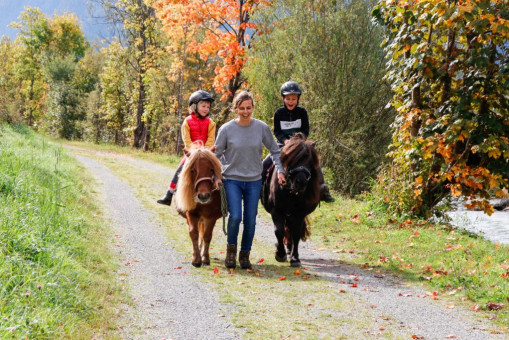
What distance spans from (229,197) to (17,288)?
9.38ft

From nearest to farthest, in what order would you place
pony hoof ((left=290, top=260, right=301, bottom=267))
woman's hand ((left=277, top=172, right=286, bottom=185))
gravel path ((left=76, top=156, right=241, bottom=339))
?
gravel path ((left=76, top=156, right=241, bottom=339))
woman's hand ((left=277, top=172, right=286, bottom=185))
pony hoof ((left=290, top=260, right=301, bottom=267))

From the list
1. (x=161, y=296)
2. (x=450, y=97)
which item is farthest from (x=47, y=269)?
(x=450, y=97)

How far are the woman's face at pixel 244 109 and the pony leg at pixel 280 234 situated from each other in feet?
4.88

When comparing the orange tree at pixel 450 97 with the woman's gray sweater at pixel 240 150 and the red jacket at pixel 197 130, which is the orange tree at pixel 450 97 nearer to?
the woman's gray sweater at pixel 240 150

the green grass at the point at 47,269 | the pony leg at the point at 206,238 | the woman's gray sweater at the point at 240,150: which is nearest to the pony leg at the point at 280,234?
the woman's gray sweater at the point at 240,150

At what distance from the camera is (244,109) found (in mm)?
6188

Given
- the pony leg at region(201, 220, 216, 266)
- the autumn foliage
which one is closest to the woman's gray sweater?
the pony leg at region(201, 220, 216, 266)

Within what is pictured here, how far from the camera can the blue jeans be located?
6.23 metres

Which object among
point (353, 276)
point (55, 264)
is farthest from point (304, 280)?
point (55, 264)

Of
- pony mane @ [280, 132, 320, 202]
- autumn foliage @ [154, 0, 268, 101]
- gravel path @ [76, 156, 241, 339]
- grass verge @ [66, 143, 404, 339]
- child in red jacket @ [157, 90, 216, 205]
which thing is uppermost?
autumn foliage @ [154, 0, 268, 101]

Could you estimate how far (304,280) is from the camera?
5.95 metres

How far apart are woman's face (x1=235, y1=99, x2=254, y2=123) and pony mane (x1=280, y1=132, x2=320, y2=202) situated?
690mm

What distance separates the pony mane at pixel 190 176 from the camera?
6.14 meters

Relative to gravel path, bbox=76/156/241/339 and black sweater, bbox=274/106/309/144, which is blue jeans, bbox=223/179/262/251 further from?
black sweater, bbox=274/106/309/144
